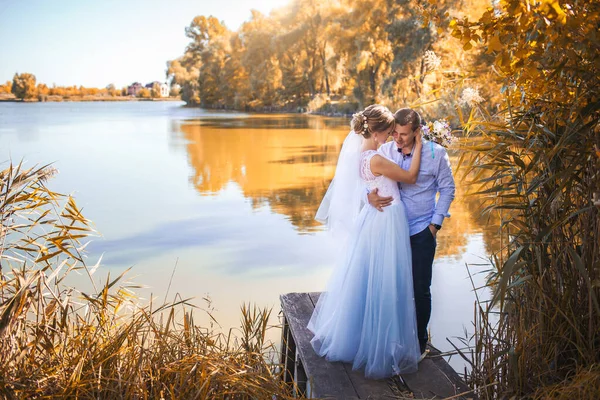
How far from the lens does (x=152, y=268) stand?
20.4 ft

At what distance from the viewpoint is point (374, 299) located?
2982mm

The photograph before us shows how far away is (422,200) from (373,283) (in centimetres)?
52

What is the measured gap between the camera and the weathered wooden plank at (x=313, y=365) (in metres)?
2.68

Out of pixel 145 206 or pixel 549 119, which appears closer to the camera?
pixel 549 119

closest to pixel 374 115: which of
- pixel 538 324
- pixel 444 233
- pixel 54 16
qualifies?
pixel 538 324

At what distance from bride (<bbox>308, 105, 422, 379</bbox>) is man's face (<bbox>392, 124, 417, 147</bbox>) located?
0.04 m

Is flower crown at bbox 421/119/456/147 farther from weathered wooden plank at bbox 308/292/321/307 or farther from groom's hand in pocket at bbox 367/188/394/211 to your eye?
weathered wooden plank at bbox 308/292/321/307

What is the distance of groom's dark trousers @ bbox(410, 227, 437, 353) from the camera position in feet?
10.3

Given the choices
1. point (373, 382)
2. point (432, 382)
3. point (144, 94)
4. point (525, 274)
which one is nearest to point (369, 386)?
point (373, 382)

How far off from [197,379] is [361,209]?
1313mm

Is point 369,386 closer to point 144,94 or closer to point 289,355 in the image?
point 289,355

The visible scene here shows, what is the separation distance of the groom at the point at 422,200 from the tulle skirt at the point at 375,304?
11 centimetres

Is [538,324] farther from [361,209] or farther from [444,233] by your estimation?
[444,233]

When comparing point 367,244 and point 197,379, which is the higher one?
point 367,244
